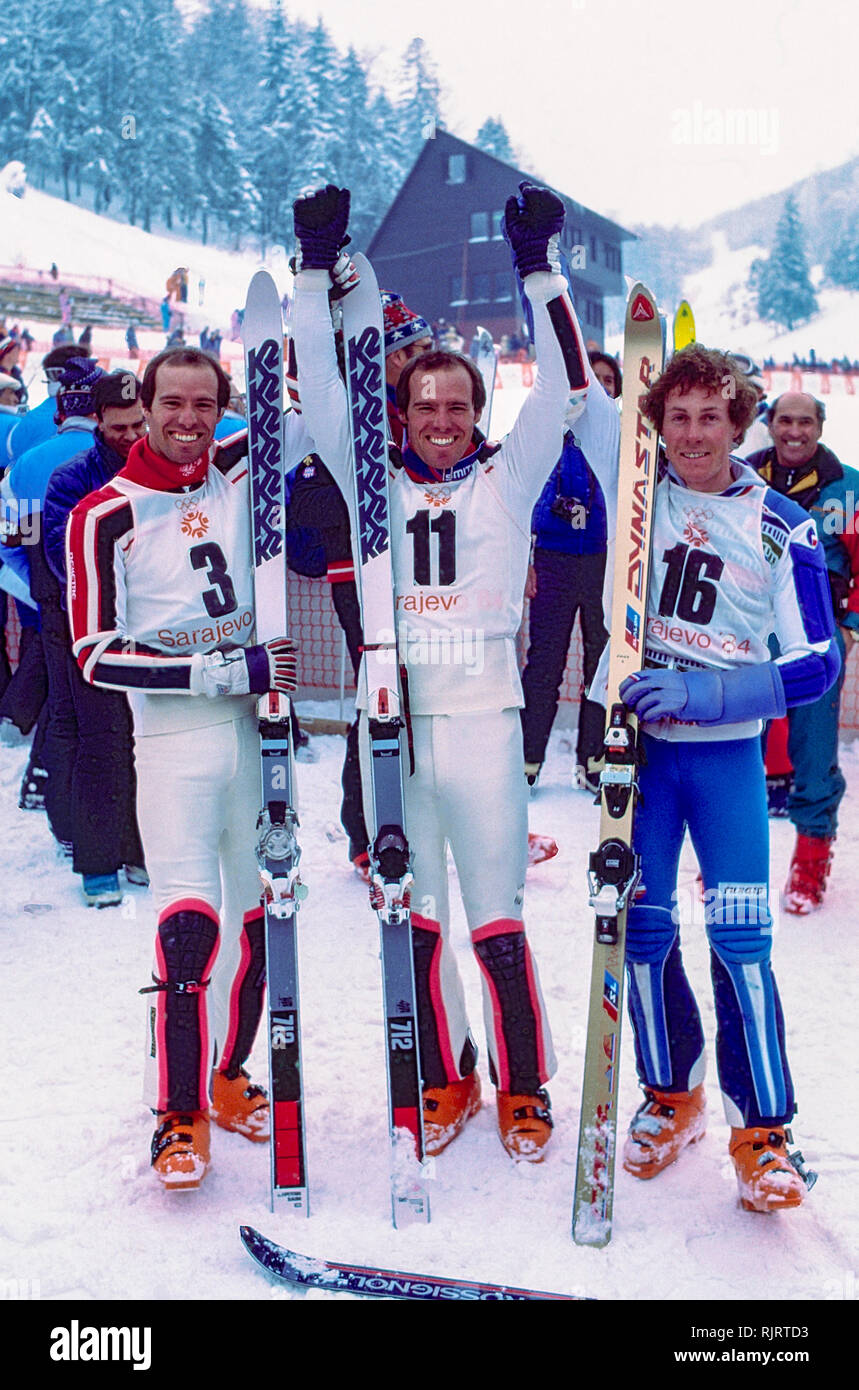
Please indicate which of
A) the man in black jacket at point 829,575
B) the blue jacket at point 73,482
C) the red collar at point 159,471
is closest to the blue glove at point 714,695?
the red collar at point 159,471

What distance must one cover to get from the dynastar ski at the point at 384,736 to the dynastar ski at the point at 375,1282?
29cm

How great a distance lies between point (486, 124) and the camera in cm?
5284

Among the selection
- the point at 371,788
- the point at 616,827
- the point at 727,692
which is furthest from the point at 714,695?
the point at 371,788

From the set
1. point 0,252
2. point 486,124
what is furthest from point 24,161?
point 486,124

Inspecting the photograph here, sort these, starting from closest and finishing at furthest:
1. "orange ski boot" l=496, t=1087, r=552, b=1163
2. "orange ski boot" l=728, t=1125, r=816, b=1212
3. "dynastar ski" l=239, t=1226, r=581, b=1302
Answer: "dynastar ski" l=239, t=1226, r=581, b=1302 → "orange ski boot" l=728, t=1125, r=816, b=1212 → "orange ski boot" l=496, t=1087, r=552, b=1163

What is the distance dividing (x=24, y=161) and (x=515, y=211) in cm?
6461

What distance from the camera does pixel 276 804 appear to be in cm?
308

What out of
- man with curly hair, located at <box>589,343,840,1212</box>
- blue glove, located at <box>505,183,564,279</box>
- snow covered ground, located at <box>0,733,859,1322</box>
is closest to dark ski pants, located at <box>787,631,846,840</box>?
snow covered ground, located at <box>0,733,859,1322</box>

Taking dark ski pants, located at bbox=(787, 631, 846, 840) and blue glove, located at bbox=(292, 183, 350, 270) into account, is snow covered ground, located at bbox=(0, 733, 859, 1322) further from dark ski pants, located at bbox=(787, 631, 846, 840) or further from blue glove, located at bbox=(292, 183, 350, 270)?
blue glove, located at bbox=(292, 183, 350, 270)

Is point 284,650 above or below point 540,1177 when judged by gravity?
above

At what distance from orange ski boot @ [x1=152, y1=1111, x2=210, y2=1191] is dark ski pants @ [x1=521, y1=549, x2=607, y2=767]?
3058 mm

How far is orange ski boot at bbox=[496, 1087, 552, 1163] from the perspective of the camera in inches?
126

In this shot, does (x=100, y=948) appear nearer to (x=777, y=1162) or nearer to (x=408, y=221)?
(x=777, y=1162)

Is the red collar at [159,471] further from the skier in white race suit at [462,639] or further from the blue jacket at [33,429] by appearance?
the blue jacket at [33,429]
